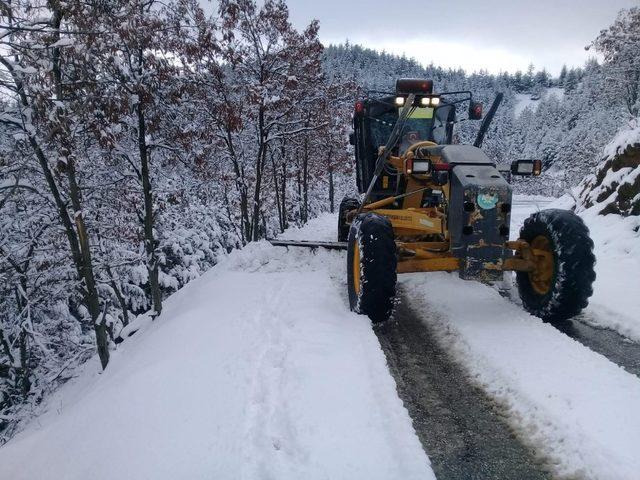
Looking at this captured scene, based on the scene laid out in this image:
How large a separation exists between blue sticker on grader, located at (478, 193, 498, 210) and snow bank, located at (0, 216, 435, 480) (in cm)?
178

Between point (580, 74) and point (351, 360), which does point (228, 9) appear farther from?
point (580, 74)

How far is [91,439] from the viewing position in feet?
12.6

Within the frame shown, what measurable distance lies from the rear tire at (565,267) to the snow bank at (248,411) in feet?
6.46

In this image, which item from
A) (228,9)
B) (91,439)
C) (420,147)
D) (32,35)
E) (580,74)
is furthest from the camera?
(580,74)

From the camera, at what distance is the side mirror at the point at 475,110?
6926mm

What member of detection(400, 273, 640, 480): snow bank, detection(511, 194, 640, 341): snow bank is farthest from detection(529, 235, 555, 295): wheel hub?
detection(511, 194, 640, 341): snow bank

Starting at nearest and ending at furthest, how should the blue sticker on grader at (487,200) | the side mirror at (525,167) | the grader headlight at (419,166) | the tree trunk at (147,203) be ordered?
the blue sticker on grader at (487,200) → the grader headlight at (419,166) → the side mirror at (525,167) → the tree trunk at (147,203)

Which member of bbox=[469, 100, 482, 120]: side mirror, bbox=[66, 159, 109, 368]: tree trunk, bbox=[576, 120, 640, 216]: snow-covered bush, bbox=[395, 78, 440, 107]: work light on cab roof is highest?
bbox=[395, 78, 440, 107]: work light on cab roof

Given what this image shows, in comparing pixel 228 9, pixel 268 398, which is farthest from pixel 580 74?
pixel 268 398

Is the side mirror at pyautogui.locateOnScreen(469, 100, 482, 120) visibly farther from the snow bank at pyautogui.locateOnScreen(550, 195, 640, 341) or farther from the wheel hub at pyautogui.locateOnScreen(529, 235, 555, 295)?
the snow bank at pyautogui.locateOnScreen(550, 195, 640, 341)

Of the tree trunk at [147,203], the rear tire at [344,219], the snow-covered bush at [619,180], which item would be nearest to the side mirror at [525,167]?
the snow-covered bush at [619,180]

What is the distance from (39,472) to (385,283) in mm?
3589

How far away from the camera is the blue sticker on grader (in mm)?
4918

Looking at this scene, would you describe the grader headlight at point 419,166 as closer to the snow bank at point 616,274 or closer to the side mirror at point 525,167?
the side mirror at point 525,167
